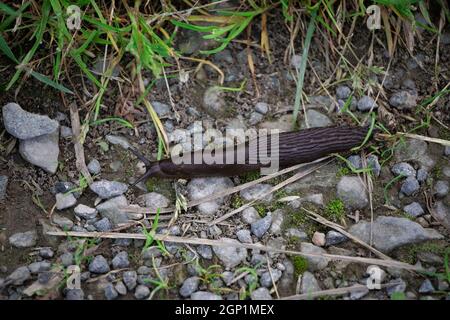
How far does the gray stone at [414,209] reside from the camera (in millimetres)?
3340

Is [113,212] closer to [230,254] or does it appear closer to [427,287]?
[230,254]

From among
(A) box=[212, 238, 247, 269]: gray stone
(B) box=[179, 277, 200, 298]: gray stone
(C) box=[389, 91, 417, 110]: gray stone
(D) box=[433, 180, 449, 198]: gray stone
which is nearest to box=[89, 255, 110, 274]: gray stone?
(B) box=[179, 277, 200, 298]: gray stone

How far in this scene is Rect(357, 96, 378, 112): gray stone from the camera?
3828 millimetres

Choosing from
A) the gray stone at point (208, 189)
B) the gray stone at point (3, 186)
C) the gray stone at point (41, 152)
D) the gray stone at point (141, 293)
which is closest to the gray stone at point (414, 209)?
the gray stone at point (208, 189)

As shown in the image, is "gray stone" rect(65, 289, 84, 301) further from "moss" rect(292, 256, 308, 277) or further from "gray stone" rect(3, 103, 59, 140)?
"moss" rect(292, 256, 308, 277)

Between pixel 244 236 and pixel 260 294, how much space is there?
0.43 m

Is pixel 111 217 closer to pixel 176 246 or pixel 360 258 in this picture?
pixel 176 246

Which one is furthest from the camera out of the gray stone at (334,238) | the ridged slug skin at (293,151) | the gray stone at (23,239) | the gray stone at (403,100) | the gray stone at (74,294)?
the gray stone at (403,100)

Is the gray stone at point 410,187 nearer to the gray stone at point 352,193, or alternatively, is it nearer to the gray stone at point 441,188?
the gray stone at point 441,188

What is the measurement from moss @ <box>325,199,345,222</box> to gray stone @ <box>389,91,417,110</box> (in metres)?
1.02

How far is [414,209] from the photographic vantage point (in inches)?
132

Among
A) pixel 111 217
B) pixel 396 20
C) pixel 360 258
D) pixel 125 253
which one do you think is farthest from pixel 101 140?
pixel 396 20

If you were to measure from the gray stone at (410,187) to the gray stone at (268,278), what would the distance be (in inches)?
45.3

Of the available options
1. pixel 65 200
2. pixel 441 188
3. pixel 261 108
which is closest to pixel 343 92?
pixel 261 108
